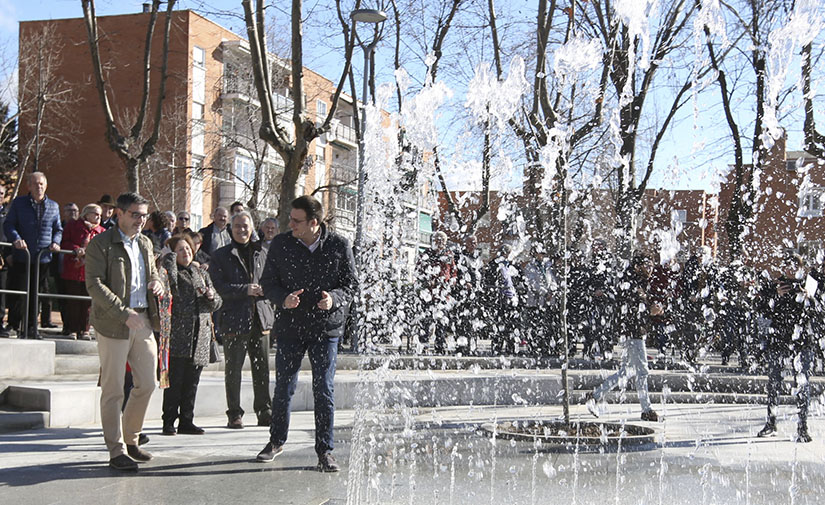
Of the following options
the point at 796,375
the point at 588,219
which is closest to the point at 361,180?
the point at 796,375

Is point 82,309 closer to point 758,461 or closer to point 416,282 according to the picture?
point 416,282

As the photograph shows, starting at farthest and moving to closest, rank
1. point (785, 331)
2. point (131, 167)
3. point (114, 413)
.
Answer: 1. point (131, 167)
2. point (785, 331)
3. point (114, 413)

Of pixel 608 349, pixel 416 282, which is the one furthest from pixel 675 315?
pixel 416 282

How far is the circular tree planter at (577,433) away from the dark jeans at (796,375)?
1364mm

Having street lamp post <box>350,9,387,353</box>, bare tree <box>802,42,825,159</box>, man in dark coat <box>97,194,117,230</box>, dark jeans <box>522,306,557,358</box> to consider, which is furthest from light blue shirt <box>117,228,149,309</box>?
bare tree <box>802,42,825,159</box>

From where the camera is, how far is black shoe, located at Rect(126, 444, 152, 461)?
21.3 ft

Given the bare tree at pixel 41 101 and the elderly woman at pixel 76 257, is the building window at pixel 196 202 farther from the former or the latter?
the elderly woman at pixel 76 257

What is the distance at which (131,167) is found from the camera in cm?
1667

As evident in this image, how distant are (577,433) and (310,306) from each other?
306cm

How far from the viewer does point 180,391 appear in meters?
8.01

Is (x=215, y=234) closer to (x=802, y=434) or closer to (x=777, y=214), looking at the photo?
(x=802, y=434)

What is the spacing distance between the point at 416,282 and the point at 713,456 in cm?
854

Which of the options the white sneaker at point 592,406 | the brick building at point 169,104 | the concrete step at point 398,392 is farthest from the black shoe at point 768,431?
the brick building at point 169,104

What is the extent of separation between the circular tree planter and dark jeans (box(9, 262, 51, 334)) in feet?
18.8
